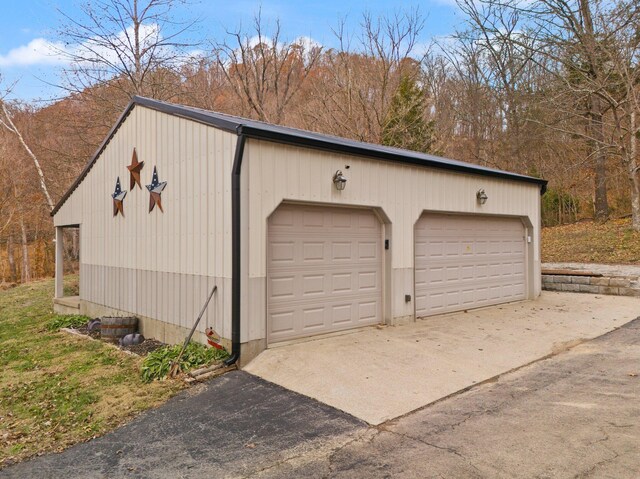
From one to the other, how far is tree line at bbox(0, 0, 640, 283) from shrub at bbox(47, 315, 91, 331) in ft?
24.7

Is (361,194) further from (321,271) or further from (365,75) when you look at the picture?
(365,75)

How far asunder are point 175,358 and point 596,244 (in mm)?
14841

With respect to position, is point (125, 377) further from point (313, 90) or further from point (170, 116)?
point (313, 90)

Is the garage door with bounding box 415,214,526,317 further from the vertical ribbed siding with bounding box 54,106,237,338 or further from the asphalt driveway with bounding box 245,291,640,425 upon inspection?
the vertical ribbed siding with bounding box 54,106,237,338

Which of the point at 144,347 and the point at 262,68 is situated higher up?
the point at 262,68

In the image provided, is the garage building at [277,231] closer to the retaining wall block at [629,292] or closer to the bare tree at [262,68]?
the retaining wall block at [629,292]

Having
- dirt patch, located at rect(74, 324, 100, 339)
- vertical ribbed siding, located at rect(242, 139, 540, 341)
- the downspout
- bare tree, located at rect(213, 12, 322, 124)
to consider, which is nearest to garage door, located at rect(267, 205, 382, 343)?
vertical ribbed siding, located at rect(242, 139, 540, 341)

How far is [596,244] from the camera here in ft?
49.4

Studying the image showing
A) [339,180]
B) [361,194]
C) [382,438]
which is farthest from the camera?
[361,194]

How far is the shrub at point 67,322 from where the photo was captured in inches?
361

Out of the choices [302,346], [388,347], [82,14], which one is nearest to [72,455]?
[302,346]

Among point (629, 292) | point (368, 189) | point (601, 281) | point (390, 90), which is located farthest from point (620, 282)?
point (390, 90)

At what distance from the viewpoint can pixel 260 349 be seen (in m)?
5.55

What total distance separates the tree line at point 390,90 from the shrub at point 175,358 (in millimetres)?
12007
